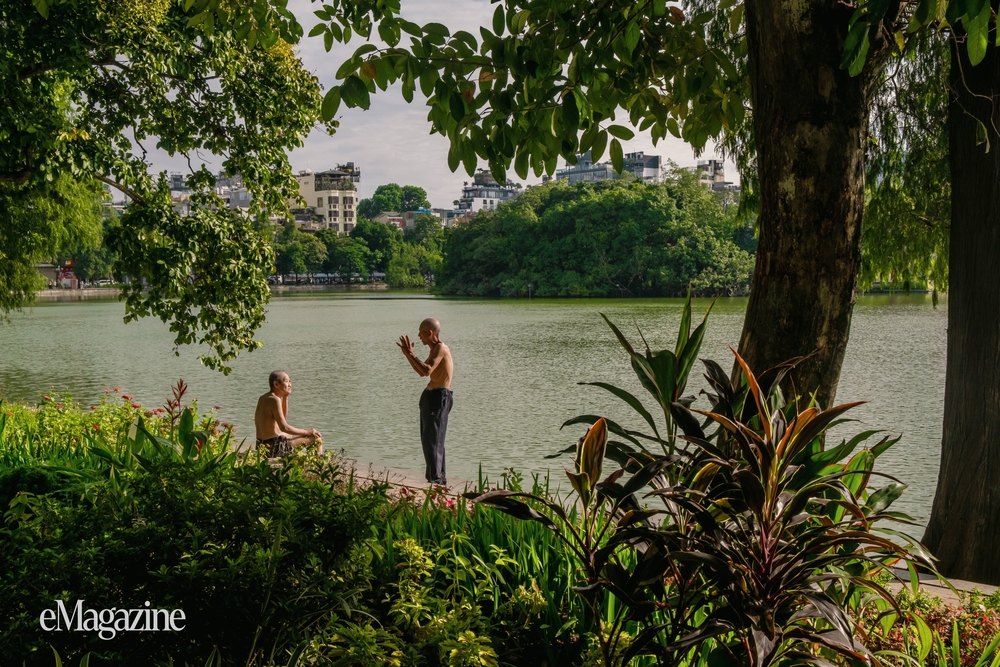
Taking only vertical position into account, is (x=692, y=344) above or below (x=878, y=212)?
below

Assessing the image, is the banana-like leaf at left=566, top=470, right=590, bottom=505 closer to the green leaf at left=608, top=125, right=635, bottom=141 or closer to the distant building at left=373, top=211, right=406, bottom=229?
the green leaf at left=608, top=125, right=635, bottom=141

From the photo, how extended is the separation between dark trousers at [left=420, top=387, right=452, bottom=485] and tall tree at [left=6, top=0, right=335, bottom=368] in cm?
362

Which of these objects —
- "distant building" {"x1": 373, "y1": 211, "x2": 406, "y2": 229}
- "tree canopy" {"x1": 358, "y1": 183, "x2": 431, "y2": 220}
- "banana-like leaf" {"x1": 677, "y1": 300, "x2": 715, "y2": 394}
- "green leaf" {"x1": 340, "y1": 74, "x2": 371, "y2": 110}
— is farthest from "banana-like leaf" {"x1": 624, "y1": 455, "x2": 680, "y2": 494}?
"tree canopy" {"x1": 358, "y1": 183, "x2": 431, "y2": 220}

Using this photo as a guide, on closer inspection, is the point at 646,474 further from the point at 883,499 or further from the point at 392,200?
the point at 392,200

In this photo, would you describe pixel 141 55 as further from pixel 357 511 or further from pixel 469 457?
pixel 357 511

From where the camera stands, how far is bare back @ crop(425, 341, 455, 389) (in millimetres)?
8031

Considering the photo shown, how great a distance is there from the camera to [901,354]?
2439cm

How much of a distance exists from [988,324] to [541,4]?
348cm

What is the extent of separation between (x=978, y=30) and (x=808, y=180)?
793mm

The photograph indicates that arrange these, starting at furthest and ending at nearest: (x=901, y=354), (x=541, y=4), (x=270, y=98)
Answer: (x=901, y=354), (x=270, y=98), (x=541, y=4)

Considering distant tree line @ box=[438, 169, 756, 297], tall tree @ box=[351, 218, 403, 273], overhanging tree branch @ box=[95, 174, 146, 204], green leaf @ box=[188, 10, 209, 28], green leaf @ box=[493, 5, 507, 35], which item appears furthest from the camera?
tall tree @ box=[351, 218, 403, 273]

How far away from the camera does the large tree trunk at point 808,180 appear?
328 centimetres

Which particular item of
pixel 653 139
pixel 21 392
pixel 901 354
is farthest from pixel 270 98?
pixel 901 354

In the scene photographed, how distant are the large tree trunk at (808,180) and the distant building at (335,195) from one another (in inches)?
6565
